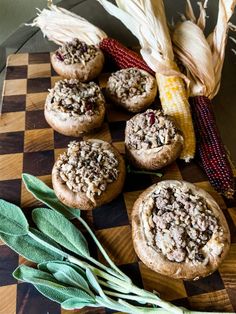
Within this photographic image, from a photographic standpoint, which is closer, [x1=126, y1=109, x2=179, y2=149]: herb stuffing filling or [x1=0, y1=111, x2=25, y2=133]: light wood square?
[x1=126, y1=109, x2=179, y2=149]: herb stuffing filling

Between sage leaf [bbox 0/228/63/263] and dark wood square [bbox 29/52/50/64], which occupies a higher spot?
dark wood square [bbox 29/52/50/64]

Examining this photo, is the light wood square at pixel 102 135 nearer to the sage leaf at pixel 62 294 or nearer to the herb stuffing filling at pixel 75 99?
the herb stuffing filling at pixel 75 99

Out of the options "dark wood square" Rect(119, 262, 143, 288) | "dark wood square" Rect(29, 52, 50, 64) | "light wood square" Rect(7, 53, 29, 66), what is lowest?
"dark wood square" Rect(119, 262, 143, 288)

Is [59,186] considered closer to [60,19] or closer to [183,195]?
[183,195]

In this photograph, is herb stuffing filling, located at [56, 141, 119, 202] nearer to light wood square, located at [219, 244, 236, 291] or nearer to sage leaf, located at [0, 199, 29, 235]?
sage leaf, located at [0, 199, 29, 235]

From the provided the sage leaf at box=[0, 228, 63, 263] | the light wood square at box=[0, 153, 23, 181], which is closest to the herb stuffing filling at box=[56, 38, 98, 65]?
the light wood square at box=[0, 153, 23, 181]

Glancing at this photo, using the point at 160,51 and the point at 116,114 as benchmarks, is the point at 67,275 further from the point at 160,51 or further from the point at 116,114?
the point at 160,51
